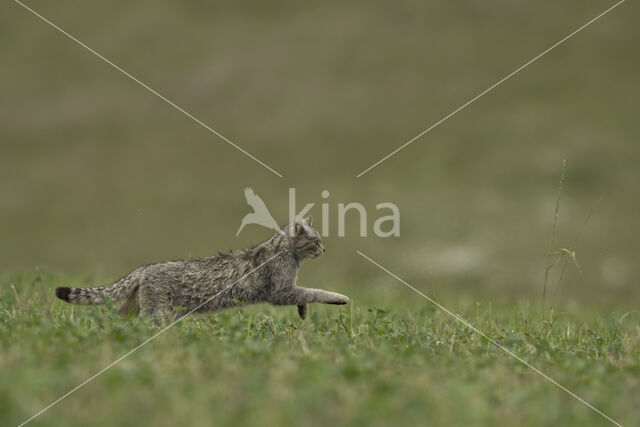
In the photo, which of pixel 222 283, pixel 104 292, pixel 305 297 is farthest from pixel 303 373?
pixel 305 297

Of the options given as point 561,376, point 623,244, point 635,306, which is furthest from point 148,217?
point 561,376

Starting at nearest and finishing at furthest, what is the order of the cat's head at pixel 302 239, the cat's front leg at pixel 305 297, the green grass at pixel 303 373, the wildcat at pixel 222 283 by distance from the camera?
the green grass at pixel 303 373 → the wildcat at pixel 222 283 → the cat's front leg at pixel 305 297 → the cat's head at pixel 302 239

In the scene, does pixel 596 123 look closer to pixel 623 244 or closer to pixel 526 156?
pixel 526 156

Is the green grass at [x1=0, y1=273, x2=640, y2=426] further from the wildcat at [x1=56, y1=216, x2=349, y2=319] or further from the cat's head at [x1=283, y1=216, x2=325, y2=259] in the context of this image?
the cat's head at [x1=283, y1=216, x2=325, y2=259]

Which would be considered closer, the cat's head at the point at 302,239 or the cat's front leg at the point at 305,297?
the cat's front leg at the point at 305,297

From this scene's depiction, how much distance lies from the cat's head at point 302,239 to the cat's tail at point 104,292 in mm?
2202

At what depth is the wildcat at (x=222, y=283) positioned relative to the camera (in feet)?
29.6

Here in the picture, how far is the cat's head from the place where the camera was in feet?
34.2

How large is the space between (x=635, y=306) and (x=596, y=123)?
59.4 ft

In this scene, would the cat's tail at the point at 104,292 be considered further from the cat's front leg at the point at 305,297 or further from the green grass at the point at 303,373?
the cat's front leg at the point at 305,297

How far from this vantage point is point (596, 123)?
30.6 meters

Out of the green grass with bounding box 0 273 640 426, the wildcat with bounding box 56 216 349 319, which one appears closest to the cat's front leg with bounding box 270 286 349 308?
the wildcat with bounding box 56 216 349 319

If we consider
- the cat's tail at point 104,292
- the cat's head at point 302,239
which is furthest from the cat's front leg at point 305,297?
the cat's tail at point 104,292

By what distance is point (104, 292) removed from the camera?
9.02 meters
